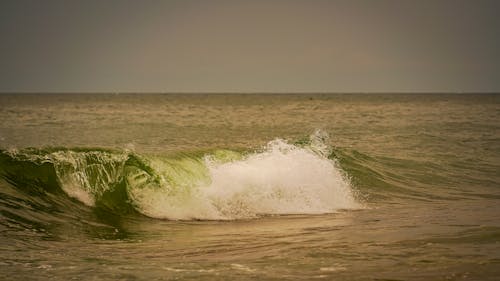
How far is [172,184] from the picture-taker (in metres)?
13.1

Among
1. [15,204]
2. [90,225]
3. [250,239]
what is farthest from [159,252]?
[15,204]

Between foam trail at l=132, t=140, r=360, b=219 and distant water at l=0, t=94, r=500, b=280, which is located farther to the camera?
foam trail at l=132, t=140, r=360, b=219

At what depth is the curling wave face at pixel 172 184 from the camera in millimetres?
12312

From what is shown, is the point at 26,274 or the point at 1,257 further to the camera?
the point at 1,257

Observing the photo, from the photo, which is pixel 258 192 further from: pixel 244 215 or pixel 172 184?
pixel 172 184

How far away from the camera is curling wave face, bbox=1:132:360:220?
40.4ft

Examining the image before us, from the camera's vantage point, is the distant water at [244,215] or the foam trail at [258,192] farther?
the foam trail at [258,192]

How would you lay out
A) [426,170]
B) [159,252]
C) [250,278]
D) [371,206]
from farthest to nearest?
[426,170] < [371,206] < [159,252] < [250,278]

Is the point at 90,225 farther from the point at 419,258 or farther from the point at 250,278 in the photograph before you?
the point at 419,258

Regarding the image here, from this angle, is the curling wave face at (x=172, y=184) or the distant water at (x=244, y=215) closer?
the distant water at (x=244, y=215)

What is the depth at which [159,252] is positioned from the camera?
833 centimetres

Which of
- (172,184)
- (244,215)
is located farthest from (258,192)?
(172,184)

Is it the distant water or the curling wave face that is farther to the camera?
the curling wave face

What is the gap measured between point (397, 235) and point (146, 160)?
6.07 m
